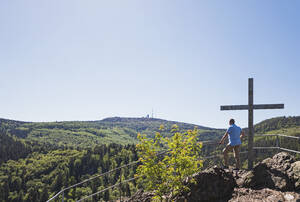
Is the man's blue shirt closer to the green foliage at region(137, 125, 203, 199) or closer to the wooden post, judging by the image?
the wooden post

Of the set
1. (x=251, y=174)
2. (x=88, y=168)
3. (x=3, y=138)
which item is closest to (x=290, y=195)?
(x=251, y=174)

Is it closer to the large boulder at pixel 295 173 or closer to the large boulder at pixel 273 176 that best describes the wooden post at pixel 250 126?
the large boulder at pixel 273 176

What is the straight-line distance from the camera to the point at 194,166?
6082 mm

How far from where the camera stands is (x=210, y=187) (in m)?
5.93

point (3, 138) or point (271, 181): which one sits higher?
point (271, 181)

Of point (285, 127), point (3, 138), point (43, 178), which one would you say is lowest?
point (43, 178)

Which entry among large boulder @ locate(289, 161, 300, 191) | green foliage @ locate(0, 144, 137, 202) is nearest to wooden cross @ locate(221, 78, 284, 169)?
large boulder @ locate(289, 161, 300, 191)

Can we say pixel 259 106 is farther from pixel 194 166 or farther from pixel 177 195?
pixel 177 195

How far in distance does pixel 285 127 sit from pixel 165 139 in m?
224

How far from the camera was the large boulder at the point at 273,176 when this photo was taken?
5561 mm

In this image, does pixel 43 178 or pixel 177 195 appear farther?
pixel 43 178

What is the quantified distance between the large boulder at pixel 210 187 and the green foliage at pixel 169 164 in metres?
0.23

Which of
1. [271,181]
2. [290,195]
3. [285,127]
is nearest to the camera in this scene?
[290,195]

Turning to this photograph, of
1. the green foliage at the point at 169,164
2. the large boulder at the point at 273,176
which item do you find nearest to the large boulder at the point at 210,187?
the green foliage at the point at 169,164
